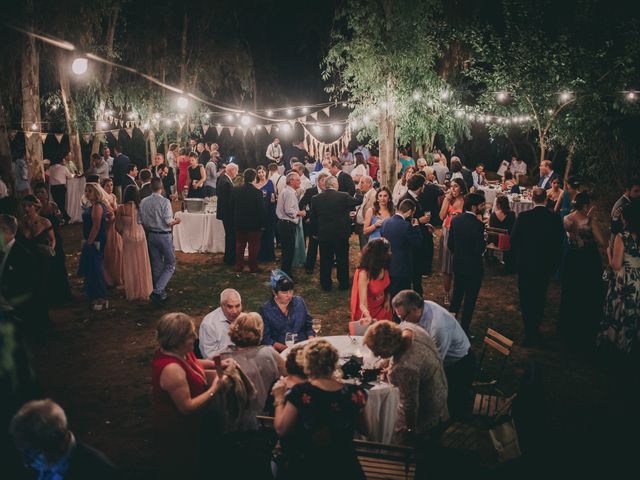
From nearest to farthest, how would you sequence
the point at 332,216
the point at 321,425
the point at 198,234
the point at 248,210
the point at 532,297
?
the point at 321,425 → the point at 532,297 → the point at 332,216 → the point at 248,210 → the point at 198,234

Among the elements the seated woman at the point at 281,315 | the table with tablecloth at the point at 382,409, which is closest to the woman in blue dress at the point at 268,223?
the seated woman at the point at 281,315

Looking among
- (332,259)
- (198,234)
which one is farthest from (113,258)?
(332,259)

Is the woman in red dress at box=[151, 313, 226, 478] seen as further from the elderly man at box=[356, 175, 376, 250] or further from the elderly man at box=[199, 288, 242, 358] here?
the elderly man at box=[356, 175, 376, 250]

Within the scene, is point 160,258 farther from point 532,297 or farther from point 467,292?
point 532,297

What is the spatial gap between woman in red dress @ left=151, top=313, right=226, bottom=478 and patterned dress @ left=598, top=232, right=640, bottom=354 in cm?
448

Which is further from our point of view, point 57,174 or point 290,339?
point 57,174

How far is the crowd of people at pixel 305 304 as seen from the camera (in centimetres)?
312

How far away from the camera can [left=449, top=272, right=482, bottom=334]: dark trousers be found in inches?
255

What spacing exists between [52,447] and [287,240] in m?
6.66

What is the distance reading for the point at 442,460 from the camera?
13.1 feet

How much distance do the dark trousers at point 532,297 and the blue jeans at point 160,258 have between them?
4541 millimetres

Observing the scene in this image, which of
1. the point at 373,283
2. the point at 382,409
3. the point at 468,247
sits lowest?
the point at 382,409

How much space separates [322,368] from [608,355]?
444cm

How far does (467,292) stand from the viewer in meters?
6.57
